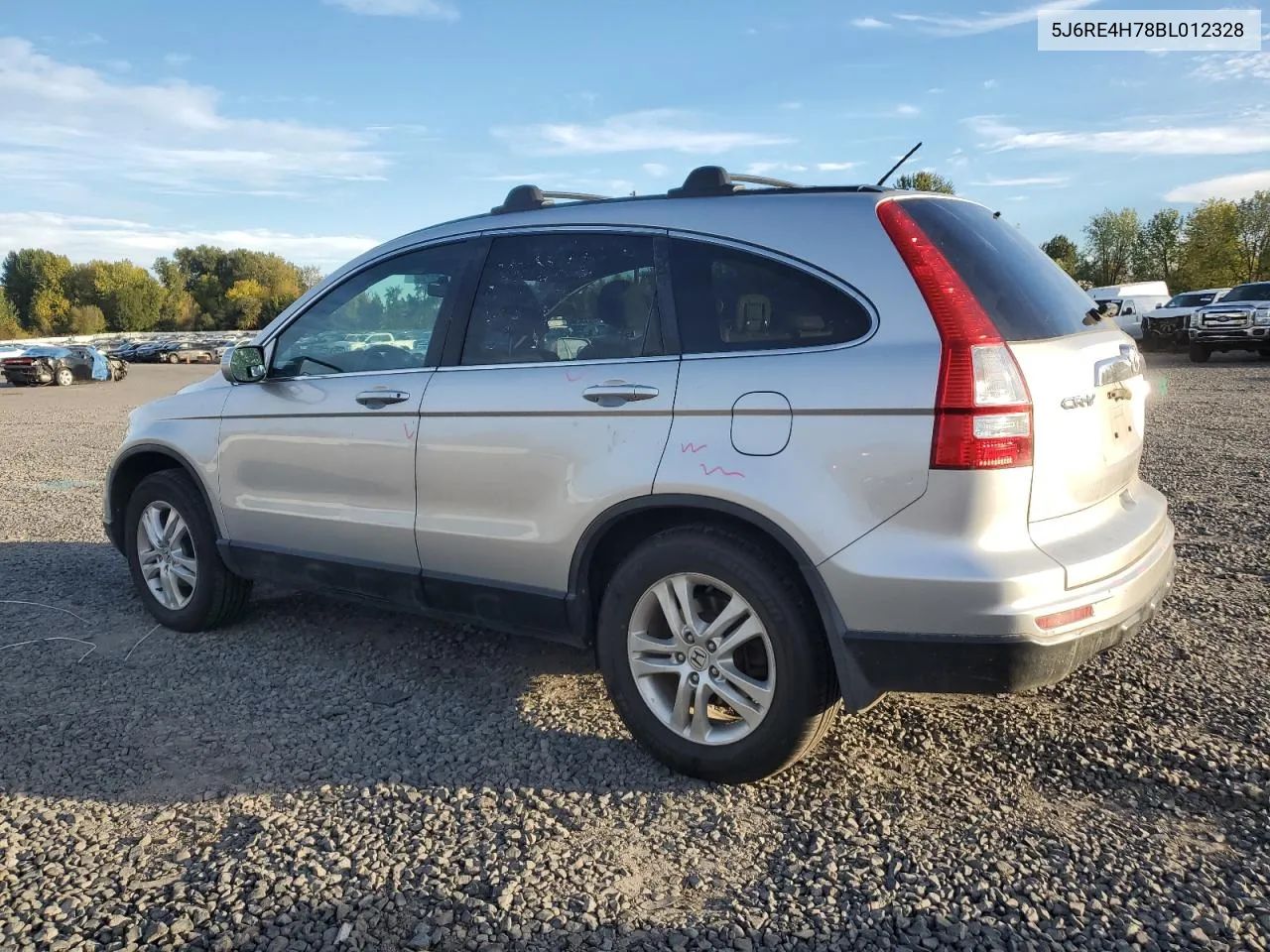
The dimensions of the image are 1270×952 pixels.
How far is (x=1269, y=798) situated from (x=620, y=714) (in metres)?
2.00

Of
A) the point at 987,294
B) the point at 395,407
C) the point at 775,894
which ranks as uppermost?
the point at 987,294

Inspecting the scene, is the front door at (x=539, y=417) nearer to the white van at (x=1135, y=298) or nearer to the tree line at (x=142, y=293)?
the white van at (x=1135, y=298)

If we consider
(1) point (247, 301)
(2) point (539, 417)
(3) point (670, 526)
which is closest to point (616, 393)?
(2) point (539, 417)

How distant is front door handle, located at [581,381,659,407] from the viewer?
10.3 feet

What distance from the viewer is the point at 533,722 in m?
3.68

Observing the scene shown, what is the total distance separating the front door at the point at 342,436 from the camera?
12.7 feet

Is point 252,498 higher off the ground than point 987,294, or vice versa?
point 987,294

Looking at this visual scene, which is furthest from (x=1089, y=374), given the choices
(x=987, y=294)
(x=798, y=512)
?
(x=798, y=512)

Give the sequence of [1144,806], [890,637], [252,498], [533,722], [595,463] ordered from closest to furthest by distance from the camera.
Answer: [890,637] → [1144,806] → [595,463] → [533,722] → [252,498]

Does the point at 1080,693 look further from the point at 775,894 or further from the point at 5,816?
the point at 5,816

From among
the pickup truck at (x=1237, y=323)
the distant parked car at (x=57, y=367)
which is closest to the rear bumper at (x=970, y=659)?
the pickup truck at (x=1237, y=323)

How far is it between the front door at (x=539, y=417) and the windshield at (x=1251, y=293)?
957 inches

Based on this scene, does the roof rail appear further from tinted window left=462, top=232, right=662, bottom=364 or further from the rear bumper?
the rear bumper

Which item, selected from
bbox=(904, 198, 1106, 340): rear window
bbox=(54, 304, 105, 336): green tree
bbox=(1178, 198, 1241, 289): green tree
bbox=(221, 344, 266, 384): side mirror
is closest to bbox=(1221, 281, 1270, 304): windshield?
bbox=(904, 198, 1106, 340): rear window
